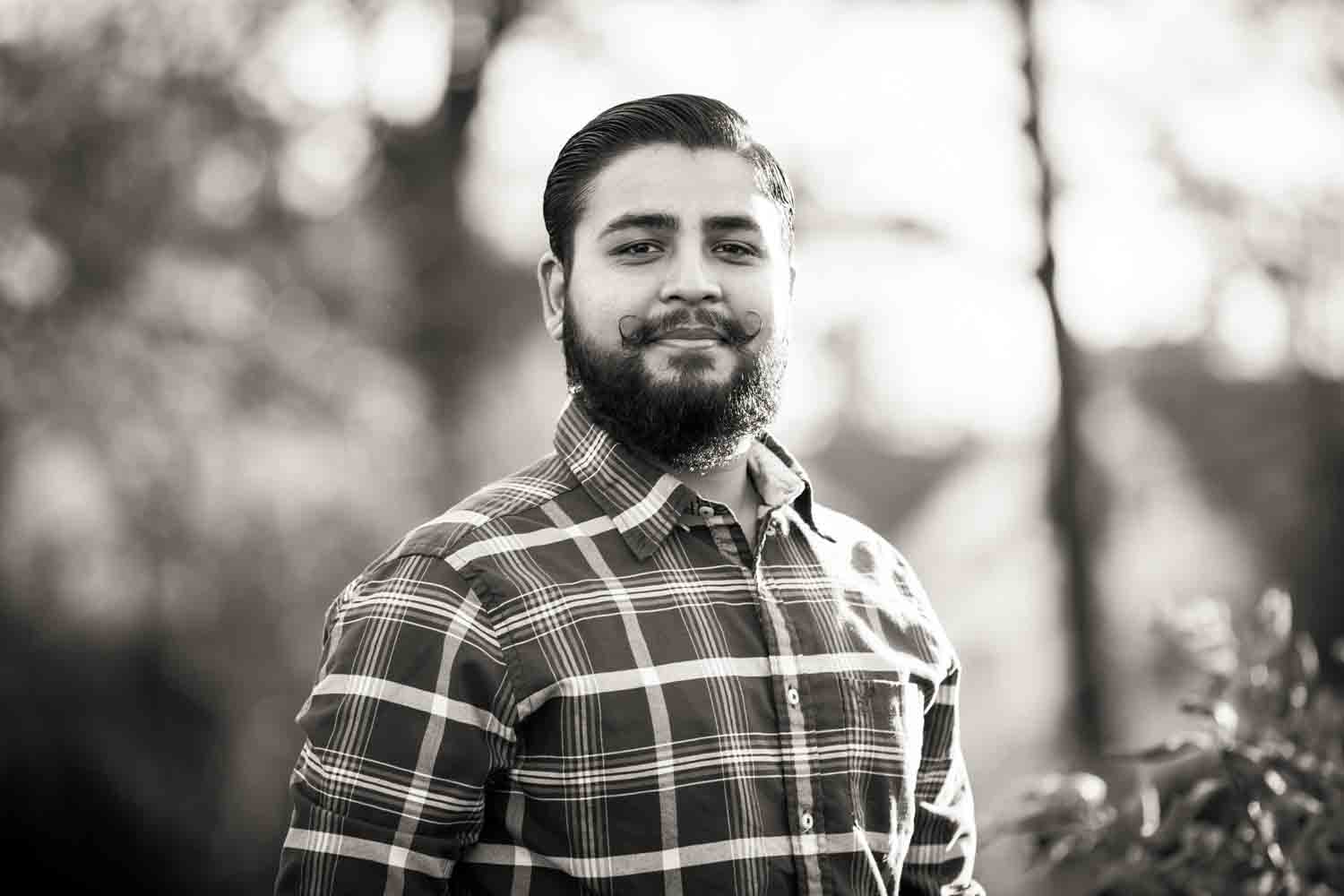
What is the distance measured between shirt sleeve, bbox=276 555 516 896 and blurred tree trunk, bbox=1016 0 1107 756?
10.1ft

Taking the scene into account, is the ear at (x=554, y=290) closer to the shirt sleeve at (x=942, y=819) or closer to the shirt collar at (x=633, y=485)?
the shirt collar at (x=633, y=485)

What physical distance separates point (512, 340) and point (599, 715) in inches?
106

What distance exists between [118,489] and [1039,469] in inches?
111

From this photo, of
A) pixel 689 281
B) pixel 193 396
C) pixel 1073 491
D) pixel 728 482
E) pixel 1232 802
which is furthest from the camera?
pixel 1073 491

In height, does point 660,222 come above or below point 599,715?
above

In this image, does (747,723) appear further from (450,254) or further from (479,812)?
(450,254)

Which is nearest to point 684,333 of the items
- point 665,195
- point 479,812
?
point 665,195

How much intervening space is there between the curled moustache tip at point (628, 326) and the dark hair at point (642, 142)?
0.45 feet

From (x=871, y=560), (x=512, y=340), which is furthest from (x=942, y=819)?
(x=512, y=340)

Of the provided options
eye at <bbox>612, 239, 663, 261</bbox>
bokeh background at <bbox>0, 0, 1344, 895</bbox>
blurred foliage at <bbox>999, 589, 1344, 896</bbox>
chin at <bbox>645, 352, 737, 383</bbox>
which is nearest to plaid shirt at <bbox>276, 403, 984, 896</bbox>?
chin at <bbox>645, 352, 737, 383</bbox>

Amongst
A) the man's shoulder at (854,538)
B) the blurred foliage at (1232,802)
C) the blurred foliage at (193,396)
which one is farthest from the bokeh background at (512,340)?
the man's shoulder at (854,538)

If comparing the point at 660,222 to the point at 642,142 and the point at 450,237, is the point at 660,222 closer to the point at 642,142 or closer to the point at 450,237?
the point at 642,142

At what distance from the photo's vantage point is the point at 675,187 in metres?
1.38

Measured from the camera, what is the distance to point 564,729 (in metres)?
1.18
